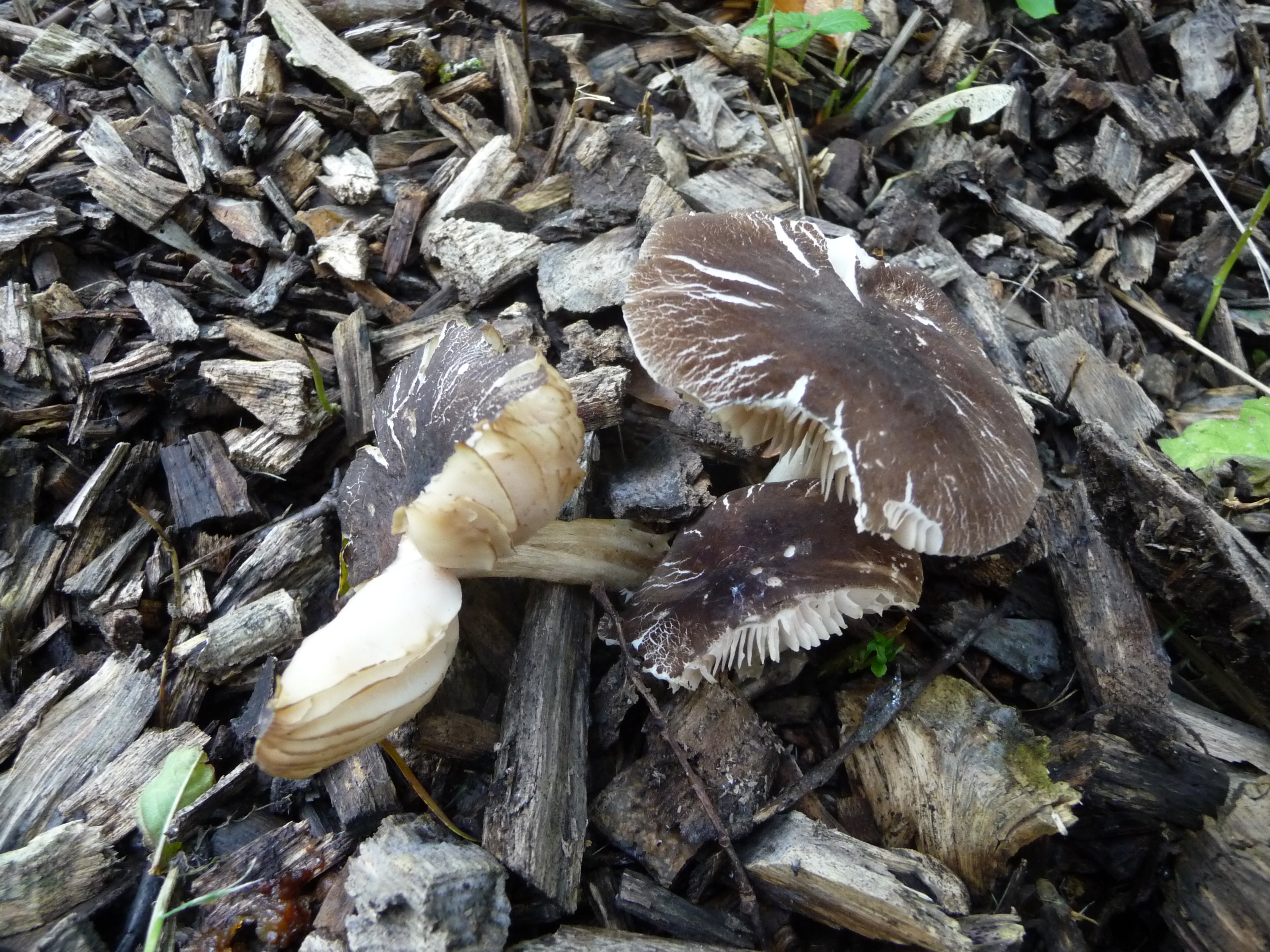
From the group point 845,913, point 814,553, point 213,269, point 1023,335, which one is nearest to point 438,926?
point 845,913

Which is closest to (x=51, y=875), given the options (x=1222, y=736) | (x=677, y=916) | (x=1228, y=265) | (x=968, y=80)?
(x=677, y=916)

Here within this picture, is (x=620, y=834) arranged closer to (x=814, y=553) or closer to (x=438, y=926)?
(x=438, y=926)

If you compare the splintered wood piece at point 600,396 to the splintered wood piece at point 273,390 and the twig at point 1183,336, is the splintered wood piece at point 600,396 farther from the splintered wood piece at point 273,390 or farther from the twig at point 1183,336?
the twig at point 1183,336

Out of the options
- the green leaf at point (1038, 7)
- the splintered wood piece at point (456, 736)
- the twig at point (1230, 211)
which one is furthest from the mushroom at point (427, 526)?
the twig at point (1230, 211)

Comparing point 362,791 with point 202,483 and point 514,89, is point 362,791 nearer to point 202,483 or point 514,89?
point 202,483

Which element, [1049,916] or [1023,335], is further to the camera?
[1023,335]

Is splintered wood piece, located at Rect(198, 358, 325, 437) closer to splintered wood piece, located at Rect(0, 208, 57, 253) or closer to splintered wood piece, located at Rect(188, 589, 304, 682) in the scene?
splintered wood piece, located at Rect(188, 589, 304, 682)

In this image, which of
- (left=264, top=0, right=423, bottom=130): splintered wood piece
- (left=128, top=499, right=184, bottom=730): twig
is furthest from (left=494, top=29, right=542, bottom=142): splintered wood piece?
(left=128, top=499, right=184, bottom=730): twig
